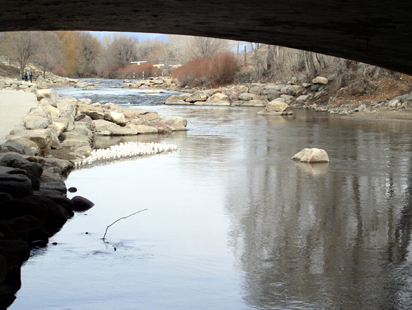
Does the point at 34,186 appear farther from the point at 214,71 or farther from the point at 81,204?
the point at 214,71

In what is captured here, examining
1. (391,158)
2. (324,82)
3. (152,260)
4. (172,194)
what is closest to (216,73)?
(324,82)

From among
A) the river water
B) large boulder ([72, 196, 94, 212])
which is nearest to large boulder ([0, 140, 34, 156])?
the river water

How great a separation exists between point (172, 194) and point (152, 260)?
10.1 feet

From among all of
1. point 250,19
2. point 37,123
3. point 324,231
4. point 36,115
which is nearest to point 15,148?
point 37,123

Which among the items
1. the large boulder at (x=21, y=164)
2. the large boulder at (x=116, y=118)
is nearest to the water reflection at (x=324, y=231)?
the large boulder at (x=21, y=164)

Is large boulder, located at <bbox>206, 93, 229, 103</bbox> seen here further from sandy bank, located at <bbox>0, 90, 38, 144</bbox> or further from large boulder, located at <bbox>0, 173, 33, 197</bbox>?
large boulder, located at <bbox>0, 173, 33, 197</bbox>

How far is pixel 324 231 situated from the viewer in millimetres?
6426

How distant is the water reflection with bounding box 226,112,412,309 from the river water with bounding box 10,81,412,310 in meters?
0.02

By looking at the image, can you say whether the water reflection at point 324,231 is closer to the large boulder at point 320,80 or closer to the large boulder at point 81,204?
the large boulder at point 81,204

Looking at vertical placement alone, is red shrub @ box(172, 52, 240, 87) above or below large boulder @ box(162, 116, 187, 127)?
above

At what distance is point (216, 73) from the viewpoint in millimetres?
50656

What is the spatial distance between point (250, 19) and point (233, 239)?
2896mm

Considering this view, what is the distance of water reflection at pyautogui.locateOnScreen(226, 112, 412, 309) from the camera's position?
4.59m

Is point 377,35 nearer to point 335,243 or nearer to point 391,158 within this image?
point 335,243
